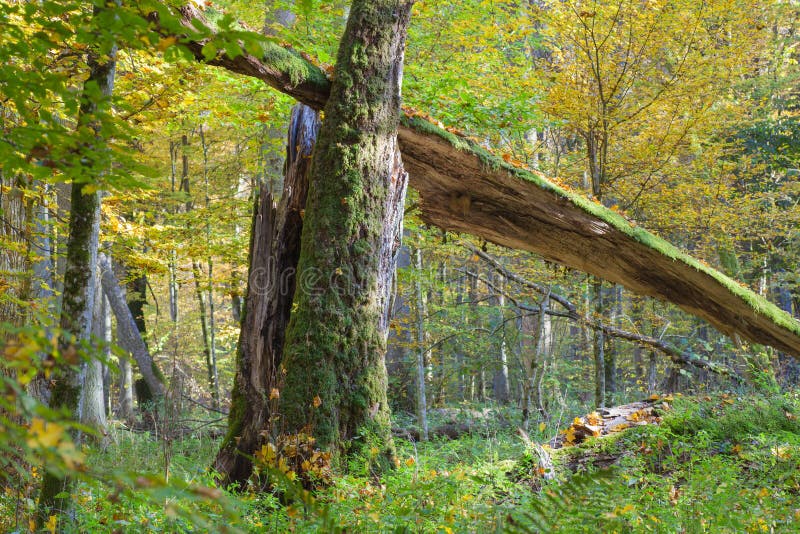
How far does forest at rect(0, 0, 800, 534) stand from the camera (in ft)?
8.59

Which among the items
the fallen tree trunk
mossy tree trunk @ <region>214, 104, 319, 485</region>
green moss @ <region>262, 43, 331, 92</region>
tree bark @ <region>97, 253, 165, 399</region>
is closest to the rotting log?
green moss @ <region>262, 43, 331, 92</region>

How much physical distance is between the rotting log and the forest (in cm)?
4

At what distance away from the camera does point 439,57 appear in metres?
11.0

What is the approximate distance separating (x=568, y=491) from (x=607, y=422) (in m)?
4.05

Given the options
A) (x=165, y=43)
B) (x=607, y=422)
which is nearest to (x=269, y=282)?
(x=165, y=43)

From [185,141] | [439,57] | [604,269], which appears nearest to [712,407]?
[604,269]

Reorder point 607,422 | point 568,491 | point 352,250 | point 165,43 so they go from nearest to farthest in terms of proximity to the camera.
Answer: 1. point 165,43
2. point 568,491
3. point 352,250
4. point 607,422

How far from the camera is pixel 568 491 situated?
266 centimetres

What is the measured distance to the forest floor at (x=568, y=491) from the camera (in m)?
2.66

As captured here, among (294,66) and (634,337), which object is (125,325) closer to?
(294,66)

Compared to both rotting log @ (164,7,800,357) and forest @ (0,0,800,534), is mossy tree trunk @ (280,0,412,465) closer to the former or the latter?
forest @ (0,0,800,534)

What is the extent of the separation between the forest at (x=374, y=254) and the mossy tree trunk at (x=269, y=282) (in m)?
0.02

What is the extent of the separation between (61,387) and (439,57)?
30.0 ft

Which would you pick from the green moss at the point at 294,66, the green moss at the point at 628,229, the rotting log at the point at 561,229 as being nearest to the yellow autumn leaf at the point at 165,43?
the green moss at the point at 294,66
